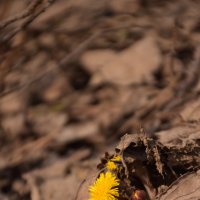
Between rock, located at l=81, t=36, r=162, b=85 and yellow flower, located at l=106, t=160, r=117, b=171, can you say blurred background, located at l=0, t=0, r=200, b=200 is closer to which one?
rock, located at l=81, t=36, r=162, b=85

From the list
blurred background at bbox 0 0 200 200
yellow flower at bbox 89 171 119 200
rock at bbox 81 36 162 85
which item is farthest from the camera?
rock at bbox 81 36 162 85

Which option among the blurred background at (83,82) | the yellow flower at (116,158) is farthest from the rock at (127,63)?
the yellow flower at (116,158)

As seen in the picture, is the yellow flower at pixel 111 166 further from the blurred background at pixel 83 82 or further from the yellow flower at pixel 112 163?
the blurred background at pixel 83 82

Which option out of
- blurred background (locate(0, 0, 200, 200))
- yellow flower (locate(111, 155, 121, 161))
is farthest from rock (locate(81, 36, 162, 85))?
yellow flower (locate(111, 155, 121, 161))

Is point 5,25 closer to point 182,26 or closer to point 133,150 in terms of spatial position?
point 182,26

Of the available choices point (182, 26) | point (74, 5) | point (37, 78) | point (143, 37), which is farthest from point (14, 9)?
point (182, 26)

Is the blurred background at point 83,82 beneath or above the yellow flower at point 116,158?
above
